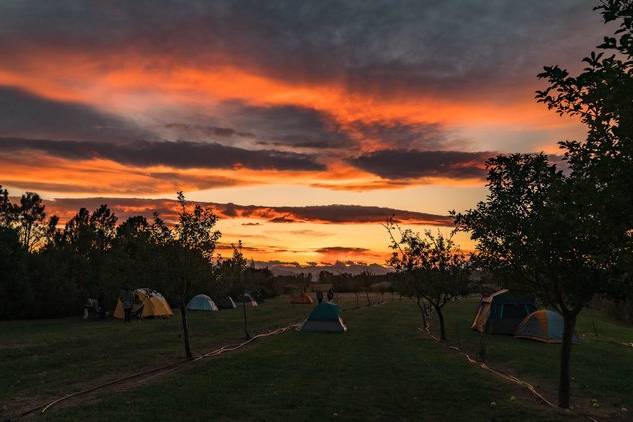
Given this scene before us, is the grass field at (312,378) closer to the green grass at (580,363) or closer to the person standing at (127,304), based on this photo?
the green grass at (580,363)

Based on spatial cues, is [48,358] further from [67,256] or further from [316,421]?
[67,256]

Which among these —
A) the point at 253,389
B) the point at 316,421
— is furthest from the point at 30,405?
the point at 316,421

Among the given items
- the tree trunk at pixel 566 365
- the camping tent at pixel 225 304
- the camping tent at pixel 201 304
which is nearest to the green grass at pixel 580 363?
the tree trunk at pixel 566 365

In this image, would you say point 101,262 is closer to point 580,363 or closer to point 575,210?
point 580,363

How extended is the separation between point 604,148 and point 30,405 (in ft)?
49.6

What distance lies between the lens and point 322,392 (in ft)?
53.3

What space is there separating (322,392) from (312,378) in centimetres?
239

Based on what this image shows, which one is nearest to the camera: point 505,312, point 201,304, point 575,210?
point 575,210

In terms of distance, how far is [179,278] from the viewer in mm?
23609

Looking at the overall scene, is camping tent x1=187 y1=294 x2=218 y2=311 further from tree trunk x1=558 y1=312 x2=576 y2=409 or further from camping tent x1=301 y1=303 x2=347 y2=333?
tree trunk x1=558 y1=312 x2=576 y2=409

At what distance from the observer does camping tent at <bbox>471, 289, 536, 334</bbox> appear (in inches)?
1427

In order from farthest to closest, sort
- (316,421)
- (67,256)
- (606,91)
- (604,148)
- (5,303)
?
(67,256) → (5,303) → (316,421) → (604,148) → (606,91)

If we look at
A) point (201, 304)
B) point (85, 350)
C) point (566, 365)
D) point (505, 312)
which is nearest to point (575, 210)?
point (566, 365)

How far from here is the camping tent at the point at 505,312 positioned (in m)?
36.2
